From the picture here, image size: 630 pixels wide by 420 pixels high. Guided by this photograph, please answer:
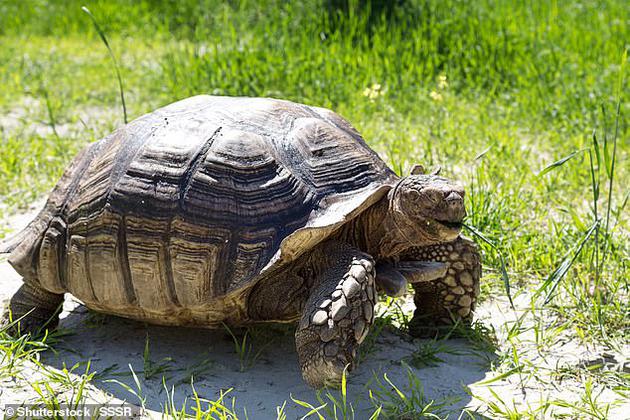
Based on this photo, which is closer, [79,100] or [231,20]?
[79,100]

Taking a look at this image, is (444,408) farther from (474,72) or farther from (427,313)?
(474,72)

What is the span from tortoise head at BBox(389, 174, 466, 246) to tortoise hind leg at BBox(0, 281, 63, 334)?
1434 millimetres

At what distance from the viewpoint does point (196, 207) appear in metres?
2.75

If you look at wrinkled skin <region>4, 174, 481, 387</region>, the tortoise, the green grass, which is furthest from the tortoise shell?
the green grass

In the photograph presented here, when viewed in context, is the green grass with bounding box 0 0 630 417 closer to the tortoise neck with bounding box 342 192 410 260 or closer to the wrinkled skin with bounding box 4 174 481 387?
the wrinkled skin with bounding box 4 174 481 387

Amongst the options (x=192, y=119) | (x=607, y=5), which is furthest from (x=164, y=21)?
(x=192, y=119)

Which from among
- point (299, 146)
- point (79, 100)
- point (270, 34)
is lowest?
point (79, 100)

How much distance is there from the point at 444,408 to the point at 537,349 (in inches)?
25.6

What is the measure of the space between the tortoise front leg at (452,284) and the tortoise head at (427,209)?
35cm

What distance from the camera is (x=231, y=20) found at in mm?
7238

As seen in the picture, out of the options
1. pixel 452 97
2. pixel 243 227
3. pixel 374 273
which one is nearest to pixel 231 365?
pixel 243 227

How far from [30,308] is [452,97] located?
3.75 m

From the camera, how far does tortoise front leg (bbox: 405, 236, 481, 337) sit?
10.4 ft

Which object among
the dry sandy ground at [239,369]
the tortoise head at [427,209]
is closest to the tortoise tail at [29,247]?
the dry sandy ground at [239,369]
